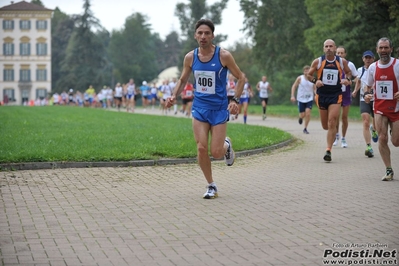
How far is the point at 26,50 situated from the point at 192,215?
409 ft

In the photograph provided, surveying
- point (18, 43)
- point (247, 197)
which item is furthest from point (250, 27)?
point (18, 43)

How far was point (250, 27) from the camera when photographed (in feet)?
213

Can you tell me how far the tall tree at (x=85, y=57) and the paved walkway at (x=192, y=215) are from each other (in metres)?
102

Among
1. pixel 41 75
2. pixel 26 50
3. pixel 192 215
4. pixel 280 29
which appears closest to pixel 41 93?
pixel 41 75

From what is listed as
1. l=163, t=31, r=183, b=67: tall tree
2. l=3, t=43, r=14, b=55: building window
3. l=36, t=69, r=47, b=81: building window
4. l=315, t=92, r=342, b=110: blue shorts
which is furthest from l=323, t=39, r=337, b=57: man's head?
l=163, t=31, r=183, b=67: tall tree

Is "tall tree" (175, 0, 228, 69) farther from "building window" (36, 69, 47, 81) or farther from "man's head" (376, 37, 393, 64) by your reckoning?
"man's head" (376, 37, 393, 64)

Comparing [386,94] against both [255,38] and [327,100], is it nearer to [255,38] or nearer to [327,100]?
[327,100]

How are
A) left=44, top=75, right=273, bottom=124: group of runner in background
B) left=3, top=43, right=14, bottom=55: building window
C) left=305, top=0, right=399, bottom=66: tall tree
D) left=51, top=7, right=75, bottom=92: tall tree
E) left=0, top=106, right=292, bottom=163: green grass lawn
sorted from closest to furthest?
left=0, top=106, right=292, bottom=163: green grass lawn, left=44, top=75, right=273, bottom=124: group of runner in background, left=305, top=0, right=399, bottom=66: tall tree, left=3, top=43, right=14, bottom=55: building window, left=51, top=7, right=75, bottom=92: tall tree

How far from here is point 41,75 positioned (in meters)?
131

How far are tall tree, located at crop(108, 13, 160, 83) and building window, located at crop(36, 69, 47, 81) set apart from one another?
37.9 feet

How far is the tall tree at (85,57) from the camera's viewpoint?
11412cm

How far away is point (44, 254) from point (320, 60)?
9.38 meters

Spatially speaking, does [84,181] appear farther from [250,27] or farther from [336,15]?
[250,27]

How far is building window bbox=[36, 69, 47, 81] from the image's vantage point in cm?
12988
